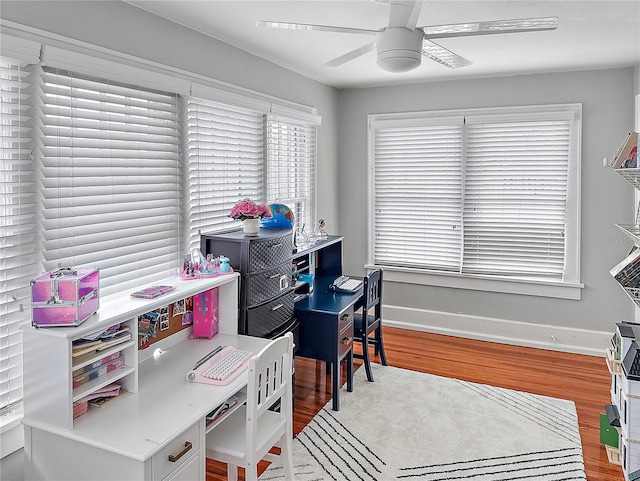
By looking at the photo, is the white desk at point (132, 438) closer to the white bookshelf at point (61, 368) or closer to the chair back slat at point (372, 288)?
the white bookshelf at point (61, 368)

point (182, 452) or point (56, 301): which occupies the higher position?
point (56, 301)

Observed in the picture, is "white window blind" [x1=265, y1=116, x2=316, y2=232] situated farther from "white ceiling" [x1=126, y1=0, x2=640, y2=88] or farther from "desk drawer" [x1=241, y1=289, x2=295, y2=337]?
"desk drawer" [x1=241, y1=289, x2=295, y2=337]

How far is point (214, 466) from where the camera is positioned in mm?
2674

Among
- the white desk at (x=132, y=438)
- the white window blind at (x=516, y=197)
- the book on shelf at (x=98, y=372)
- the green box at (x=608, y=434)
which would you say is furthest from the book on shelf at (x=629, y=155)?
the book on shelf at (x=98, y=372)

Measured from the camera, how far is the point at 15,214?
199 centimetres

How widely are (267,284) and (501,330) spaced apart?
2.73 m

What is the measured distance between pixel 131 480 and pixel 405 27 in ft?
7.01

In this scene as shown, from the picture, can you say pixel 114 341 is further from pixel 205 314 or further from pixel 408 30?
pixel 408 30

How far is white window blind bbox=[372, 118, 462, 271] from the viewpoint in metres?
4.70

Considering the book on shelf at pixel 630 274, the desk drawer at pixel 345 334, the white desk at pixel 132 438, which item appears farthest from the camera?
the desk drawer at pixel 345 334

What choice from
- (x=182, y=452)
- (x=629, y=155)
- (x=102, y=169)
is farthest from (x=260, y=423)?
(x=629, y=155)

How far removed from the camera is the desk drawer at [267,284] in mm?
2859

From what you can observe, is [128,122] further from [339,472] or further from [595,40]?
[595,40]

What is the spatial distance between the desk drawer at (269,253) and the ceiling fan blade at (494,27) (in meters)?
1.48
